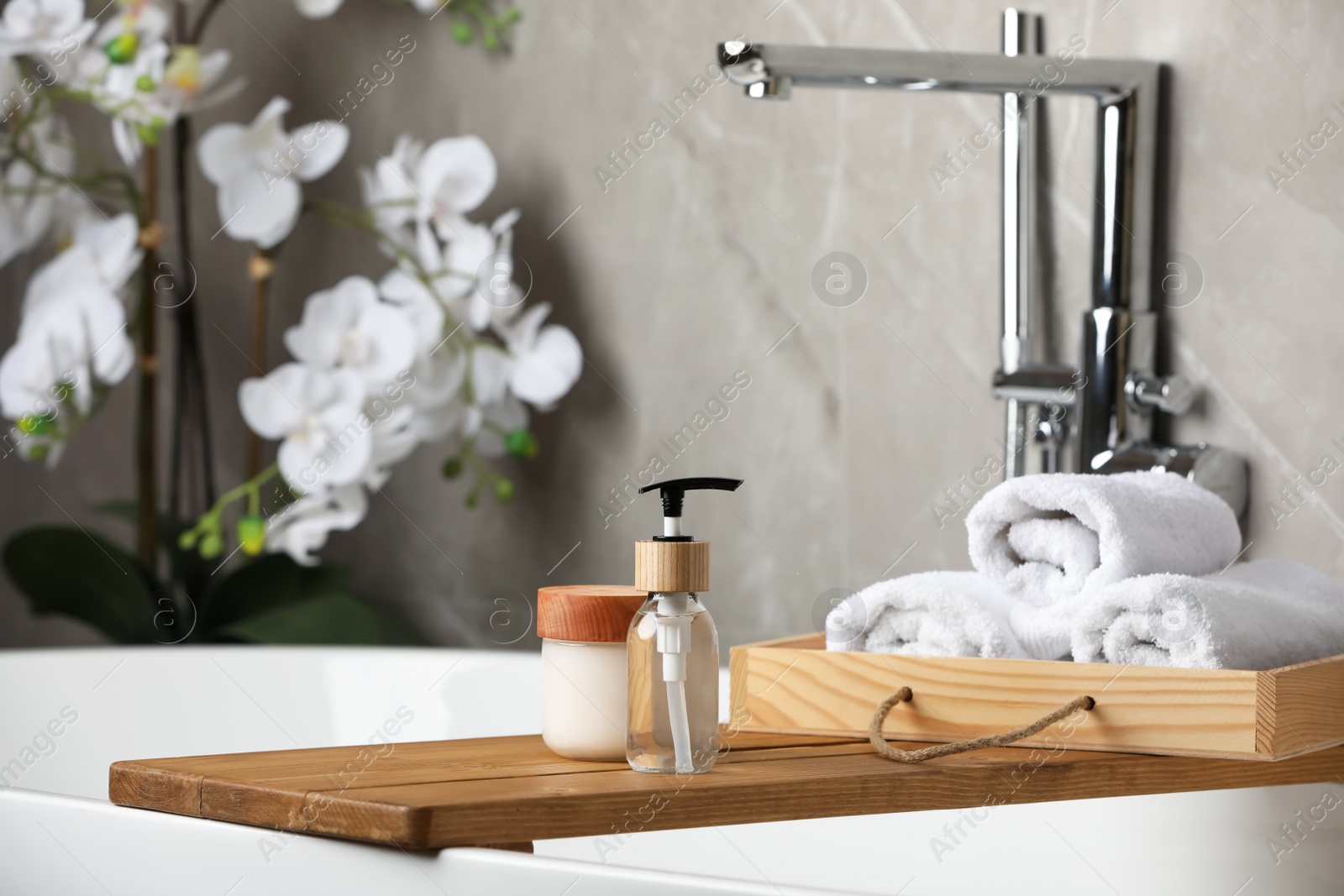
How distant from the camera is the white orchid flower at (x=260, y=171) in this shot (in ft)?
4.87

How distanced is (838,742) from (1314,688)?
247 mm

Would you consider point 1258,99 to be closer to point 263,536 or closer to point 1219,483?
point 1219,483

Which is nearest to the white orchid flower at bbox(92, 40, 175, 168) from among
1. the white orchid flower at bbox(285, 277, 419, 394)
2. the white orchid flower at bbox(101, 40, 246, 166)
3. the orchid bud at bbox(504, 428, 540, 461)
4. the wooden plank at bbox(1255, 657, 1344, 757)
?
the white orchid flower at bbox(101, 40, 246, 166)

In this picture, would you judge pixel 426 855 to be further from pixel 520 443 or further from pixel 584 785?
pixel 520 443

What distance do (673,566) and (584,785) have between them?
0.35 ft

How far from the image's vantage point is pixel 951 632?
791 millimetres

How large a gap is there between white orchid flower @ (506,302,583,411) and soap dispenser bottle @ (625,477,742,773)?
30.7 inches

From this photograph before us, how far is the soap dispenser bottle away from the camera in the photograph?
657 mm

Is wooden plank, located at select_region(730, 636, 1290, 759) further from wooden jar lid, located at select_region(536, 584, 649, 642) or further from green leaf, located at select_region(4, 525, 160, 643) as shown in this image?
green leaf, located at select_region(4, 525, 160, 643)

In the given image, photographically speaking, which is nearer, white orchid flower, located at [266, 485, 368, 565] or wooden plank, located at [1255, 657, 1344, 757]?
wooden plank, located at [1255, 657, 1344, 757]

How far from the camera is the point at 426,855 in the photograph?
58cm

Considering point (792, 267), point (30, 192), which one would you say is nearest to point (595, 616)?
point (792, 267)

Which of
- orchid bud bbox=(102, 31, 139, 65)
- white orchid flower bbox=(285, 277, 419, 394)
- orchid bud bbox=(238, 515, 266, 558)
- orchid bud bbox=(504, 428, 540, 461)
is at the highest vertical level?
orchid bud bbox=(102, 31, 139, 65)

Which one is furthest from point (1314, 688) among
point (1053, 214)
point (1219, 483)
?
point (1053, 214)
